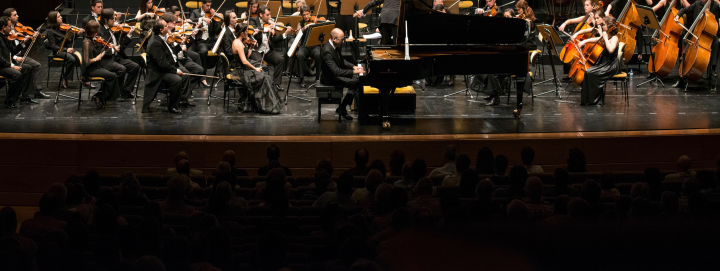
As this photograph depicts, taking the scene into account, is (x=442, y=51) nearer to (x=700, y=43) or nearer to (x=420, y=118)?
(x=420, y=118)

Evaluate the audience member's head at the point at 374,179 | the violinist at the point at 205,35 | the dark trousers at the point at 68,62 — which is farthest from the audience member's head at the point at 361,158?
the dark trousers at the point at 68,62

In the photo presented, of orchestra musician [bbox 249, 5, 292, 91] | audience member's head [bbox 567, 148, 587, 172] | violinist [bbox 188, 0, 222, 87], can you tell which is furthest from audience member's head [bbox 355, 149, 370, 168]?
violinist [bbox 188, 0, 222, 87]

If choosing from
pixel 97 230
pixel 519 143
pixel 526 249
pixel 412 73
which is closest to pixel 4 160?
pixel 97 230

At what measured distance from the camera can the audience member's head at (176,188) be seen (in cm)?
456

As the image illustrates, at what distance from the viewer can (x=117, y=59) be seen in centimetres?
895

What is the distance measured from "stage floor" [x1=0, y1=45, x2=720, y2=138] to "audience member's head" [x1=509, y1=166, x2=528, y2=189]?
8.20ft

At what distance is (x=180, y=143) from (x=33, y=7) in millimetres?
9532

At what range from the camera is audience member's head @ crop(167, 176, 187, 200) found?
4559mm

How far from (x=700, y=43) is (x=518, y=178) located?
214 inches

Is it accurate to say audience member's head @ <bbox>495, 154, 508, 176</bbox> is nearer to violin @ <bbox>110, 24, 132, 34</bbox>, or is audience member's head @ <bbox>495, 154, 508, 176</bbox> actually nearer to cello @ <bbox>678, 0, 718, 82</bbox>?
cello @ <bbox>678, 0, 718, 82</bbox>

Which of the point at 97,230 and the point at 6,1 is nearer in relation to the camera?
the point at 97,230

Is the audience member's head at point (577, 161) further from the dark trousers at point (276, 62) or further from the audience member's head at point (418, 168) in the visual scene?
the dark trousers at point (276, 62)

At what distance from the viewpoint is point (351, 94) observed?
8000 mm

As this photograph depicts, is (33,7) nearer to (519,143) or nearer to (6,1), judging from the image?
(6,1)
